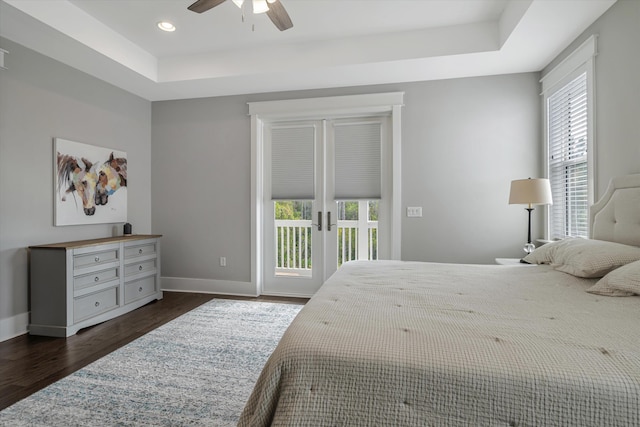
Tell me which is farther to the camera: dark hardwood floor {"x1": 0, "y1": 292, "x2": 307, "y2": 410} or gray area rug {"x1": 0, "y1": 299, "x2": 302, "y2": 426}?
dark hardwood floor {"x1": 0, "y1": 292, "x2": 307, "y2": 410}

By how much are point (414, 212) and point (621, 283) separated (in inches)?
91.5

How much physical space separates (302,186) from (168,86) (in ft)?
6.45

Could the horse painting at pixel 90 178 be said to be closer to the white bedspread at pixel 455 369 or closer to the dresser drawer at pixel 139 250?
the dresser drawer at pixel 139 250

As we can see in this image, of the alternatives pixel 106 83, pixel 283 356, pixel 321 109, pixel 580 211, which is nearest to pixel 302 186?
pixel 321 109

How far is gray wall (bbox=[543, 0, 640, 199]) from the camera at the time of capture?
6.77 feet

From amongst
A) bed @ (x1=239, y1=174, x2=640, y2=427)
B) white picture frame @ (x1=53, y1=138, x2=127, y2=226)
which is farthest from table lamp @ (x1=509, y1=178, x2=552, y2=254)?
white picture frame @ (x1=53, y1=138, x2=127, y2=226)

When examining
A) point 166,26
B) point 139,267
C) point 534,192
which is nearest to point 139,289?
point 139,267

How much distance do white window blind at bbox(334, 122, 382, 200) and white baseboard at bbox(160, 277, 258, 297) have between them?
1.65 meters

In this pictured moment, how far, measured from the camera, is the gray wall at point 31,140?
2.72m

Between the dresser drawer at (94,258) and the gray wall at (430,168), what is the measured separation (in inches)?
41.8

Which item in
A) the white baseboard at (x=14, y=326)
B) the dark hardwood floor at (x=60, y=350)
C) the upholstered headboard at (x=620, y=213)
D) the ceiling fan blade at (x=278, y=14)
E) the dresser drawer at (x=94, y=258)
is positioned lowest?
the dark hardwood floor at (x=60, y=350)

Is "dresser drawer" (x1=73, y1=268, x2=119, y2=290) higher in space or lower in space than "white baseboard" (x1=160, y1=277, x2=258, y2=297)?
higher

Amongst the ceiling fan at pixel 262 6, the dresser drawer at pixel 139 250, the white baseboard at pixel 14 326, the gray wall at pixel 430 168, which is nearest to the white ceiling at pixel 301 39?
the gray wall at pixel 430 168

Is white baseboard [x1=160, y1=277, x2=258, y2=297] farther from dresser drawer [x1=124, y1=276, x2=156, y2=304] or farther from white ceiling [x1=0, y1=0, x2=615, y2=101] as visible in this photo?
white ceiling [x1=0, y1=0, x2=615, y2=101]
